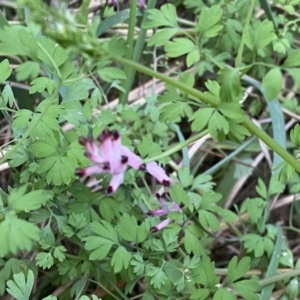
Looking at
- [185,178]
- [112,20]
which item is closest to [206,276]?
[185,178]

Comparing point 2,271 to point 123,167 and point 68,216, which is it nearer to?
point 68,216

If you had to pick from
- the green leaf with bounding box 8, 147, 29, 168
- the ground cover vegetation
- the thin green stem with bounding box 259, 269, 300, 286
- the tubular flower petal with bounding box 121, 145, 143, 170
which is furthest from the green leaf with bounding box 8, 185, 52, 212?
the thin green stem with bounding box 259, 269, 300, 286

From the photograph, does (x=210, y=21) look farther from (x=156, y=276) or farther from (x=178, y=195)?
(x=156, y=276)

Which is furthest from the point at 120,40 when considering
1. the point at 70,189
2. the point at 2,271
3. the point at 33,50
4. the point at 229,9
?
the point at 229,9

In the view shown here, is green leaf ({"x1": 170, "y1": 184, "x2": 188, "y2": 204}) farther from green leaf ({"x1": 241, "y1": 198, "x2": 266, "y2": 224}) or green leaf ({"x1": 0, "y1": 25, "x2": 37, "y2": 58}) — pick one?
green leaf ({"x1": 0, "y1": 25, "x2": 37, "y2": 58})

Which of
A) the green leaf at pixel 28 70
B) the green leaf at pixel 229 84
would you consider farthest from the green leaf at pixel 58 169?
the green leaf at pixel 229 84

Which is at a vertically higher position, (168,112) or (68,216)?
(168,112)

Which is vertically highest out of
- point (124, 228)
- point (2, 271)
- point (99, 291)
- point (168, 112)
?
point (168, 112)

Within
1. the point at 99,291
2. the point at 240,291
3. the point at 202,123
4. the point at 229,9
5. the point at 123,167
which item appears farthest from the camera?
the point at 229,9
